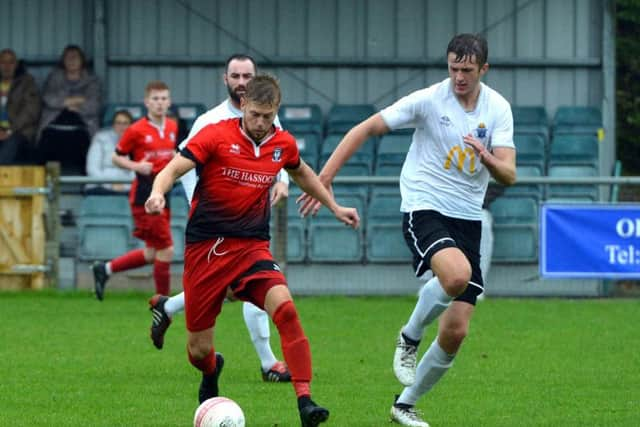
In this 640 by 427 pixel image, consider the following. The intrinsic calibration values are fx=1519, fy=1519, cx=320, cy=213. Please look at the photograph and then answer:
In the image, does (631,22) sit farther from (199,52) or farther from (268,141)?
(268,141)

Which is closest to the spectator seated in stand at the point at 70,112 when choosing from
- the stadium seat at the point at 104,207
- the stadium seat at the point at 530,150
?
the stadium seat at the point at 104,207

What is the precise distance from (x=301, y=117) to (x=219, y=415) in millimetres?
13766

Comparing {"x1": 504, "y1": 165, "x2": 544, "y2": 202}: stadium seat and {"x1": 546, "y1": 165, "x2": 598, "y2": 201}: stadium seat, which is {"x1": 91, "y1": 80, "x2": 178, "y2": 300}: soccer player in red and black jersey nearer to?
{"x1": 504, "y1": 165, "x2": 544, "y2": 202}: stadium seat

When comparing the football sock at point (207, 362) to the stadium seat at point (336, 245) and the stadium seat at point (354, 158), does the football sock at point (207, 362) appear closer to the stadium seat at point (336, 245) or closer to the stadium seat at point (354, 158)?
the stadium seat at point (336, 245)

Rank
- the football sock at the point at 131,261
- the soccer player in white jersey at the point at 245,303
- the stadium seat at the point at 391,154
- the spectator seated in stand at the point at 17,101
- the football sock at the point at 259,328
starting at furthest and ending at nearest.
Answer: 1. the spectator seated in stand at the point at 17,101
2. the stadium seat at the point at 391,154
3. the football sock at the point at 131,261
4. the football sock at the point at 259,328
5. the soccer player in white jersey at the point at 245,303

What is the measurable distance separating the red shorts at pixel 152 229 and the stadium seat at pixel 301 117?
5658 millimetres

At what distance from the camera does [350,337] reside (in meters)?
13.5

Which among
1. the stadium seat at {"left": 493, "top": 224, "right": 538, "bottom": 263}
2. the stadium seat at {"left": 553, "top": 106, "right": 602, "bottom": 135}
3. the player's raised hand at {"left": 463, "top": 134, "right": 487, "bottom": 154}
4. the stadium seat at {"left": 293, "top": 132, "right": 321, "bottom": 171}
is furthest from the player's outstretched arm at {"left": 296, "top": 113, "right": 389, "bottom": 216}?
the stadium seat at {"left": 553, "top": 106, "right": 602, "bottom": 135}

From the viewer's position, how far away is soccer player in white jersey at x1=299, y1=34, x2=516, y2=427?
27.3ft

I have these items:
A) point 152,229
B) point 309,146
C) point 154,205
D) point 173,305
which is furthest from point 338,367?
point 309,146

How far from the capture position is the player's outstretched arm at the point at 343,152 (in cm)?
834

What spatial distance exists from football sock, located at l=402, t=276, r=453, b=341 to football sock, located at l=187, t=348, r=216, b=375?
109 cm

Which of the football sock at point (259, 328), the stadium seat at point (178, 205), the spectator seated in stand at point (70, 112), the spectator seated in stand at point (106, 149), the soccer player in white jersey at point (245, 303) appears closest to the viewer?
the soccer player in white jersey at point (245, 303)

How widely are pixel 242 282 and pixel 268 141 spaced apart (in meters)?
0.77
